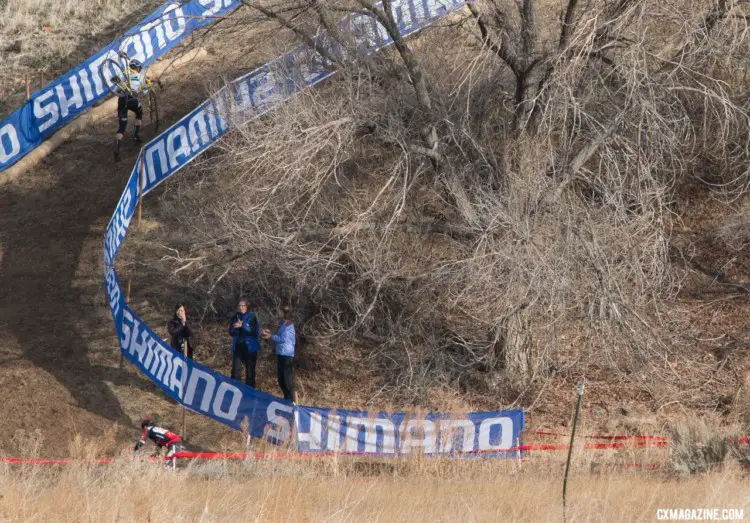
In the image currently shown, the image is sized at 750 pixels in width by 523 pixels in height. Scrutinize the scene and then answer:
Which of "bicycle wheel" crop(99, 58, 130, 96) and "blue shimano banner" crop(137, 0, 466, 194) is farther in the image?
"bicycle wheel" crop(99, 58, 130, 96)

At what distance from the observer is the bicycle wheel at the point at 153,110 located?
1951cm

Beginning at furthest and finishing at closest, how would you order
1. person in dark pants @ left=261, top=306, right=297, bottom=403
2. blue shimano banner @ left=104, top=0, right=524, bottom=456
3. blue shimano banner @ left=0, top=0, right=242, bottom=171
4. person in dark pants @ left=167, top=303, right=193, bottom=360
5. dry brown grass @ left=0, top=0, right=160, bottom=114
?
1. dry brown grass @ left=0, top=0, right=160, bottom=114
2. blue shimano banner @ left=0, top=0, right=242, bottom=171
3. person in dark pants @ left=167, top=303, right=193, bottom=360
4. person in dark pants @ left=261, top=306, right=297, bottom=403
5. blue shimano banner @ left=104, top=0, right=524, bottom=456

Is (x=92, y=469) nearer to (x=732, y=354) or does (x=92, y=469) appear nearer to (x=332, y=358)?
(x=332, y=358)

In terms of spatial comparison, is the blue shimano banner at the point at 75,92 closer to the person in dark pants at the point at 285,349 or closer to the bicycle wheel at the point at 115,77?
the bicycle wheel at the point at 115,77

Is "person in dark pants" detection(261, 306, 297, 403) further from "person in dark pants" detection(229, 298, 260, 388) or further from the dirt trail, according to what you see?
the dirt trail

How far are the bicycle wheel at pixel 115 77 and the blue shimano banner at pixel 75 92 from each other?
16 cm

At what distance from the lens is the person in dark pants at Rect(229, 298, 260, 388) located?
1355cm

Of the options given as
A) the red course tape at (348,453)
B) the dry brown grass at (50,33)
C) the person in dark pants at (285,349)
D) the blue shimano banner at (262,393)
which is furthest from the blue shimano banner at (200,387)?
the dry brown grass at (50,33)

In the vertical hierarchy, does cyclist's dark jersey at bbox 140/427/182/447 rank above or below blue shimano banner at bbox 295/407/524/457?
above

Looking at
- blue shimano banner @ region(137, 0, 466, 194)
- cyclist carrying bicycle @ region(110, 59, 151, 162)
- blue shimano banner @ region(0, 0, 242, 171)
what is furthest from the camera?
blue shimano banner @ region(0, 0, 242, 171)

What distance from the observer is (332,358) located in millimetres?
15109

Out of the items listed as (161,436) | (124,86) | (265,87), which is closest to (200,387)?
(161,436)

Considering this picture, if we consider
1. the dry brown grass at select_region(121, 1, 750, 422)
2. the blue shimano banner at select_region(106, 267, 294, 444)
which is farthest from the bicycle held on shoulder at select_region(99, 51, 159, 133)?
the blue shimano banner at select_region(106, 267, 294, 444)

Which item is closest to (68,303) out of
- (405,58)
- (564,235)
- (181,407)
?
(181,407)
